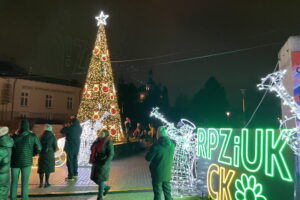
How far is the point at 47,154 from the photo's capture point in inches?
320

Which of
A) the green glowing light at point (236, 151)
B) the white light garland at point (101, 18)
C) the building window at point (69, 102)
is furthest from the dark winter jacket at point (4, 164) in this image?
the building window at point (69, 102)

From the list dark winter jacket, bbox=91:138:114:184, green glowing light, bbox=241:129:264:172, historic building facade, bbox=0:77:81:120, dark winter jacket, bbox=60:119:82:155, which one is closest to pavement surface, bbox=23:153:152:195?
dark winter jacket, bbox=60:119:82:155

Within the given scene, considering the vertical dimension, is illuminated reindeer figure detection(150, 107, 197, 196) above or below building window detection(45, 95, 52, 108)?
below

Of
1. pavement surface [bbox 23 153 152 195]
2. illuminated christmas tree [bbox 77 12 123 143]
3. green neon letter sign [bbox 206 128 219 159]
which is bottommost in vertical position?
pavement surface [bbox 23 153 152 195]

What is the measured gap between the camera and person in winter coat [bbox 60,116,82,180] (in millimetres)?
9250

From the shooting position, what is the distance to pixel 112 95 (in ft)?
54.8

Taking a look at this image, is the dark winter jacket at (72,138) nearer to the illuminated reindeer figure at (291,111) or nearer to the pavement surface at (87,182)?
the pavement surface at (87,182)

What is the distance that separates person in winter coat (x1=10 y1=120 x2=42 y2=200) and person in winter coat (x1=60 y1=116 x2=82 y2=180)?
2.75m

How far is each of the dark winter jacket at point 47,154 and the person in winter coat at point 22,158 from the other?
157cm

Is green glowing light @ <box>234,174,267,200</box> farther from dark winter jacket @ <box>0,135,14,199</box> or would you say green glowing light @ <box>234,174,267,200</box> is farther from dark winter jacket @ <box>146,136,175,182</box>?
dark winter jacket @ <box>0,135,14,199</box>

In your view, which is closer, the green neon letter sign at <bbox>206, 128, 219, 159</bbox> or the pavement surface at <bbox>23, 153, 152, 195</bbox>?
the green neon letter sign at <bbox>206, 128, 219, 159</bbox>

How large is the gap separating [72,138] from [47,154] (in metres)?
1.35

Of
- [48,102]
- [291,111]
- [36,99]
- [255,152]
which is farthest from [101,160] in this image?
[48,102]

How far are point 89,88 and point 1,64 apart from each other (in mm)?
24662
